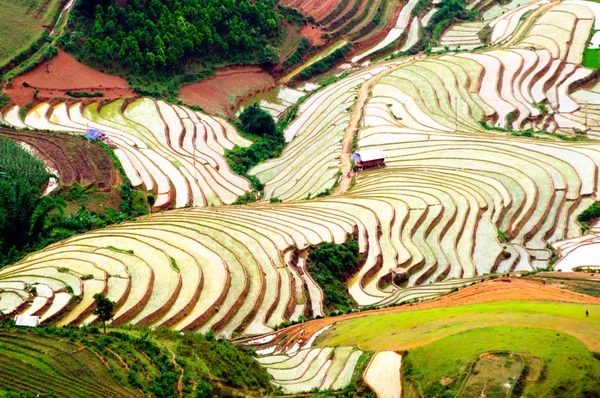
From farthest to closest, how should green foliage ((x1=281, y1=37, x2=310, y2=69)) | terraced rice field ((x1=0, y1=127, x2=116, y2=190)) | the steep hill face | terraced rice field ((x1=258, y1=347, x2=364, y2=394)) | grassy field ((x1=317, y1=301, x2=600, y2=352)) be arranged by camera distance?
green foliage ((x1=281, y1=37, x2=310, y2=69))
terraced rice field ((x1=0, y1=127, x2=116, y2=190))
the steep hill face
terraced rice field ((x1=258, y1=347, x2=364, y2=394))
grassy field ((x1=317, y1=301, x2=600, y2=352))

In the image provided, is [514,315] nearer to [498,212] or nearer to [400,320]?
[400,320]

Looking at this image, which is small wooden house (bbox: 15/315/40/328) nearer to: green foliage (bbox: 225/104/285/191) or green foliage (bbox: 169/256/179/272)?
green foliage (bbox: 169/256/179/272)

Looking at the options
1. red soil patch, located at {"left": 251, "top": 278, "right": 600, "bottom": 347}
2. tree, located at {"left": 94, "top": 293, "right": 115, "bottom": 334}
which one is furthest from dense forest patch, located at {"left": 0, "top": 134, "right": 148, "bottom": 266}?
red soil patch, located at {"left": 251, "top": 278, "right": 600, "bottom": 347}

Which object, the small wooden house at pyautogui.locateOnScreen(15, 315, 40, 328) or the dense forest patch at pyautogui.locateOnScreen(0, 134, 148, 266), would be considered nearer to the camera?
the small wooden house at pyautogui.locateOnScreen(15, 315, 40, 328)

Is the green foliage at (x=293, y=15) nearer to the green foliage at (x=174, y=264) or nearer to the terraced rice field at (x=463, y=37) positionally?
the terraced rice field at (x=463, y=37)

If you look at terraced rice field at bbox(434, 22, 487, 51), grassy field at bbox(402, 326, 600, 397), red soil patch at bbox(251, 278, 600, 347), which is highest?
terraced rice field at bbox(434, 22, 487, 51)

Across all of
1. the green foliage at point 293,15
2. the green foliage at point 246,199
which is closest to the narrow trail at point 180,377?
the green foliage at point 246,199

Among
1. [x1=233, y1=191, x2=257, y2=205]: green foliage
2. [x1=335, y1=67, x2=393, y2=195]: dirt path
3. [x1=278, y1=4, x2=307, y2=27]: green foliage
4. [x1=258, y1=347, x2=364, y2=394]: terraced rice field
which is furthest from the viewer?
[x1=278, y1=4, x2=307, y2=27]: green foliage
